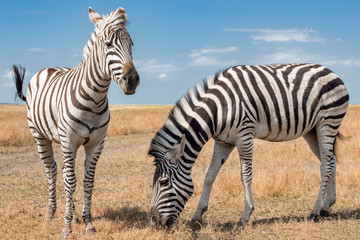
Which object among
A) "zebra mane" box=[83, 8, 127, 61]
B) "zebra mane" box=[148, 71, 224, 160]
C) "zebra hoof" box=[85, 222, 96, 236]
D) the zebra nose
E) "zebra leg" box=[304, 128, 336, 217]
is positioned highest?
"zebra mane" box=[83, 8, 127, 61]

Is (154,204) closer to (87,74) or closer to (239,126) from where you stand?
(239,126)

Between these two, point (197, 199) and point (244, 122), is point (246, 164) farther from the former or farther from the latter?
point (197, 199)

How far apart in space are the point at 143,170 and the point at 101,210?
414 cm

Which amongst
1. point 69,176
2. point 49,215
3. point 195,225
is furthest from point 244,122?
point 49,215

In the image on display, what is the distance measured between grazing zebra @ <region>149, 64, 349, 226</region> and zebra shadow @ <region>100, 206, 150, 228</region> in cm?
85

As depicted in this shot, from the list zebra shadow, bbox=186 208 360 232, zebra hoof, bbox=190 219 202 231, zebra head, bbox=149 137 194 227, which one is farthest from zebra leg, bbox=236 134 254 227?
zebra head, bbox=149 137 194 227

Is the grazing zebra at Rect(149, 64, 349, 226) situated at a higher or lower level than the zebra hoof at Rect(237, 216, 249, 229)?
higher

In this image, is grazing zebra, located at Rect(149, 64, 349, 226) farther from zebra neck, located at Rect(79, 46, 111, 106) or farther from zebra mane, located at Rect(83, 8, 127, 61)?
zebra mane, located at Rect(83, 8, 127, 61)

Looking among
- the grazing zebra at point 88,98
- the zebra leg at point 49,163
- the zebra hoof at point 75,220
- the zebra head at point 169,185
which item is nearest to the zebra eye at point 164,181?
the zebra head at point 169,185

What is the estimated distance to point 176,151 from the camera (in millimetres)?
4566

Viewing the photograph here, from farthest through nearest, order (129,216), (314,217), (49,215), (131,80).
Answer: (49,215) → (129,216) → (314,217) → (131,80)

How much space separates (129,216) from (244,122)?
247cm

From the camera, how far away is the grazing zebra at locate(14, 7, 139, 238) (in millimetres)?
4293

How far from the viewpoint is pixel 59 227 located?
5.61 metres
